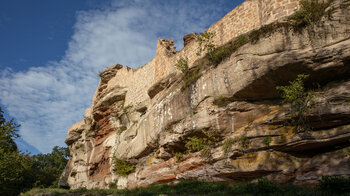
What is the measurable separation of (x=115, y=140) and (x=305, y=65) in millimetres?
12489

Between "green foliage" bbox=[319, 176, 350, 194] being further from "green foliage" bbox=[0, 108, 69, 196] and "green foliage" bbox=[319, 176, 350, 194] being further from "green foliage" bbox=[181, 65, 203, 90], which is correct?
"green foliage" bbox=[0, 108, 69, 196]

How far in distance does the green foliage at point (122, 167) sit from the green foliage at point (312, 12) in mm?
9768

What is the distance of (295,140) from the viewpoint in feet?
23.9

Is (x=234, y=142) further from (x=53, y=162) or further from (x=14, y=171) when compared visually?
(x=53, y=162)

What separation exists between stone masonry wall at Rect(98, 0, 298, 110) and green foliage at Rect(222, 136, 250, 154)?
4.16 meters

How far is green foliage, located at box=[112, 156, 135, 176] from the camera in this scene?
527 inches

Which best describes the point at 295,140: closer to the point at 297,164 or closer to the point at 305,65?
the point at 297,164

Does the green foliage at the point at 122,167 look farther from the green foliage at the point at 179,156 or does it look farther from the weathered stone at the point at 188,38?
the weathered stone at the point at 188,38

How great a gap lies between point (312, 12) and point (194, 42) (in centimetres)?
568

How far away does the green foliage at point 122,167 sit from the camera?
13.4 metres

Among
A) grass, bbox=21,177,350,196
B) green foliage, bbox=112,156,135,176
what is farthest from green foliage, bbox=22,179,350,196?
green foliage, bbox=112,156,135,176

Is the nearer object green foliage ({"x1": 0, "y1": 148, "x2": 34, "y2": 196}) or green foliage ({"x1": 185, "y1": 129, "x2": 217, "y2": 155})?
green foliage ({"x1": 185, "y1": 129, "x2": 217, "y2": 155})

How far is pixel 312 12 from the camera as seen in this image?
794cm

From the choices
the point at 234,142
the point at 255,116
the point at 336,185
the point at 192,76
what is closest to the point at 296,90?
the point at 255,116
